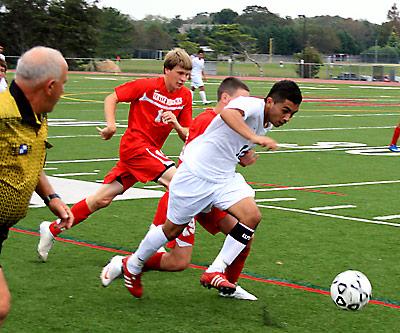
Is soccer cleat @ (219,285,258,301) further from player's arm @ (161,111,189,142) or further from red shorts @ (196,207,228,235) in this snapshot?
player's arm @ (161,111,189,142)

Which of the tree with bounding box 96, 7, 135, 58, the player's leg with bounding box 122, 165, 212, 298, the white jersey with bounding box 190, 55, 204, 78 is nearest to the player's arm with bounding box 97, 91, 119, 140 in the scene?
the player's leg with bounding box 122, 165, 212, 298

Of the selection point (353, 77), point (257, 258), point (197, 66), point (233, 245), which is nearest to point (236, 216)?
point (233, 245)

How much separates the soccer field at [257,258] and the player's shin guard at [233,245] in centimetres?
30

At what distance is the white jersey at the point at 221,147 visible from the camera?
7.02 m

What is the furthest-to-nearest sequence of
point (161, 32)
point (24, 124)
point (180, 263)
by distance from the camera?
point (161, 32) → point (180, 263) → point (24, 124)

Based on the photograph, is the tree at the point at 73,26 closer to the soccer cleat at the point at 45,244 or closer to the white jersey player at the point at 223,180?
the soccer cleat at the point at 45,244

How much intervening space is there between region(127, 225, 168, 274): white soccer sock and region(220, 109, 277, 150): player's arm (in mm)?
990

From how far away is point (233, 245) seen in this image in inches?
279

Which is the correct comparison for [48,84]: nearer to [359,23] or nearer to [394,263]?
[394,263]

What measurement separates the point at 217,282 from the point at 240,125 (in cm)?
118

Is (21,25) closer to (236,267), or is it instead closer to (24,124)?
(236,267)

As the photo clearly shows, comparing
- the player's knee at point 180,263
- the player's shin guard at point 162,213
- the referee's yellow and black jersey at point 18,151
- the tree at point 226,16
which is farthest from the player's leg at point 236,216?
the tree at point 226,16

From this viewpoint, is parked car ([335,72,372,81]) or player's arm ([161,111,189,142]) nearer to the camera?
player's arm ([161,111,189,142])

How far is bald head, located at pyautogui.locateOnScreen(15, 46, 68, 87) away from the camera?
16.2 feet
